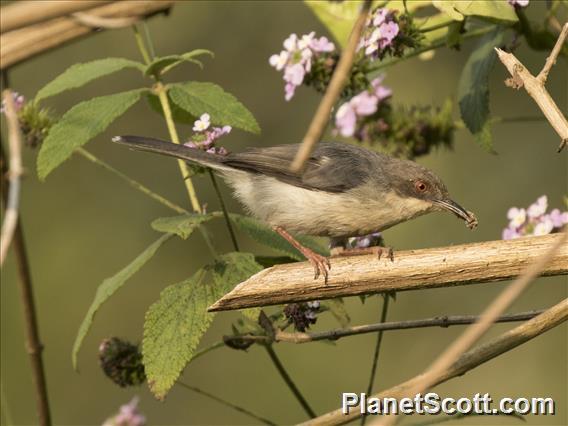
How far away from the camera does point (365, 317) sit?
20.7 ft

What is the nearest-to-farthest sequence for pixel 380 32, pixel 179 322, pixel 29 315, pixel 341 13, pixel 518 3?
1. pixel 29 315
2. pixel 179 322
3. pixel 518 3
4. pixel 380 32
5. pixel 341 13

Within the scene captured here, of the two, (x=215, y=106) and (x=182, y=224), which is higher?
(x=215, y=106)

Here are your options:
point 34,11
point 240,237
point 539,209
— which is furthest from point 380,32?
point 240,237

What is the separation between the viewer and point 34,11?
123 cm

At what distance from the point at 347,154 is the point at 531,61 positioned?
2735 mm

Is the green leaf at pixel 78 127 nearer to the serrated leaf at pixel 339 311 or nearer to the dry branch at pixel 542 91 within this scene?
the serrated leaf at pixel 339 311

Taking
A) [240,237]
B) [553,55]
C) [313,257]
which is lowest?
[313,257]

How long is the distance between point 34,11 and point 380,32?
1.98 m

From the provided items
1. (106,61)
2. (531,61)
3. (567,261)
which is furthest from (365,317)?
(567,261)

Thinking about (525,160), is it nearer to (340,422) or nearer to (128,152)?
(128,152)

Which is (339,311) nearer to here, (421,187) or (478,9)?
(478,9)

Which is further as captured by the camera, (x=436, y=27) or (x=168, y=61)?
(x=436, y=27)

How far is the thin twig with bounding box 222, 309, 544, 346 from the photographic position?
2.35 m

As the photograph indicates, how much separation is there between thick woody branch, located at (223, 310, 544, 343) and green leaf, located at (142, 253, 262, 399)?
20 centimetres
